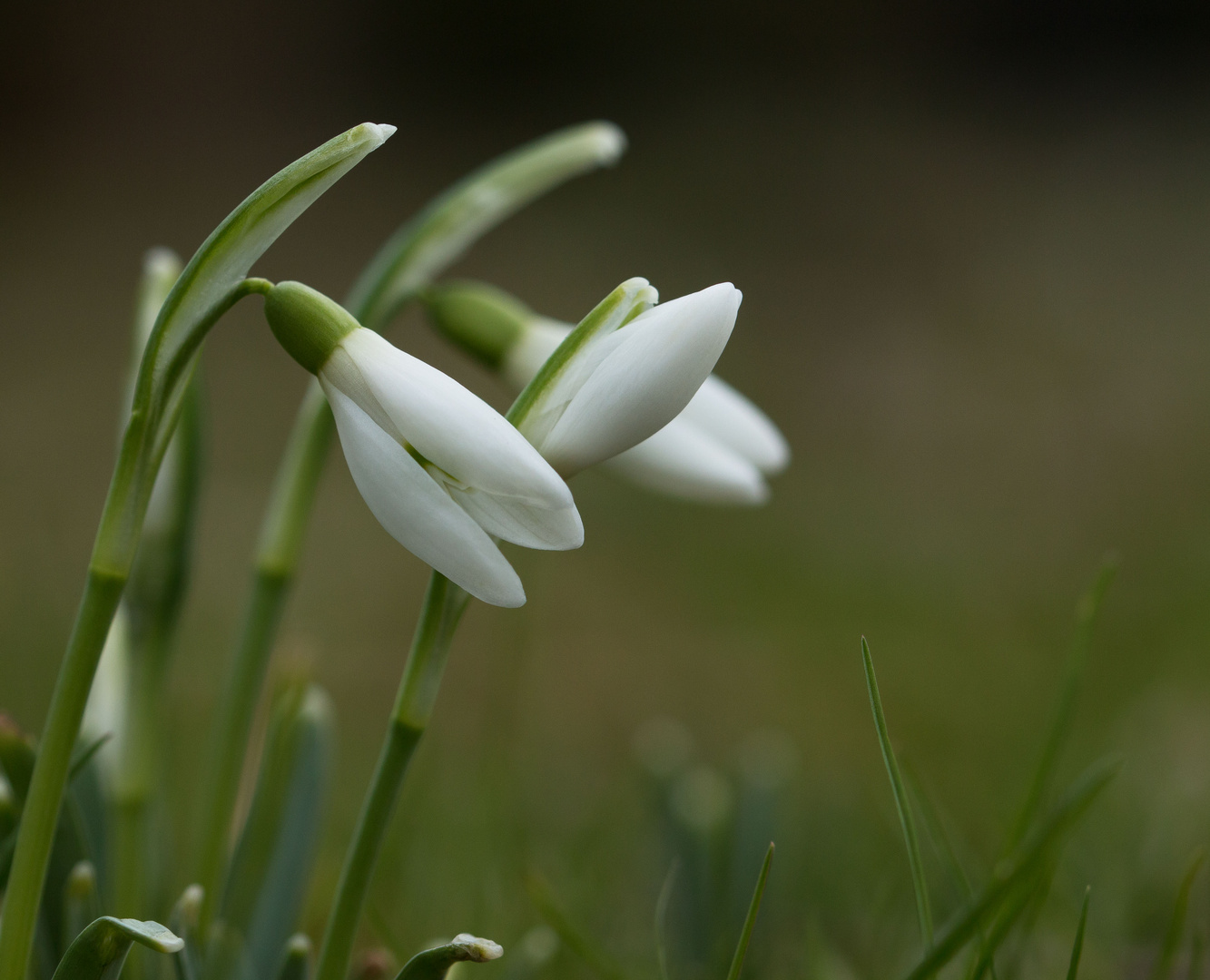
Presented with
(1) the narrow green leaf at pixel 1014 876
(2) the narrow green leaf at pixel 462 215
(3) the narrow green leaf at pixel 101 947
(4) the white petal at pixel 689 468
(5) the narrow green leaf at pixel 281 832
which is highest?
(2) the narrow green leaf at pixel 462 215

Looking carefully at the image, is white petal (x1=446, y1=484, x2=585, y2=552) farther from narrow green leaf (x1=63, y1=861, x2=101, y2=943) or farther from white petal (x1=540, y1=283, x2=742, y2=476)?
narrow green leaf (x1=63, y1=861, x2=101, y2=943)

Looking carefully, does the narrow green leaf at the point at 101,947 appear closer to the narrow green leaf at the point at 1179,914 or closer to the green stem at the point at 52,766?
the green stem at the point at 52,766

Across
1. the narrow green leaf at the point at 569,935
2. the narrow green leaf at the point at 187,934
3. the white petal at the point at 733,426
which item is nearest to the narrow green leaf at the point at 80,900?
the narrow green leaf at the point at 187,934

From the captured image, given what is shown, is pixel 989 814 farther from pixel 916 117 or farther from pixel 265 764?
pixel 916 117

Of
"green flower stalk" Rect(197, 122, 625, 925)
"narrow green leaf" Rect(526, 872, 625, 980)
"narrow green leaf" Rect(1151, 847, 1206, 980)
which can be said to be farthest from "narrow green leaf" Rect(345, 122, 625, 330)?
"narrow green leaf" Rect(1151, 847, 1206, 980)

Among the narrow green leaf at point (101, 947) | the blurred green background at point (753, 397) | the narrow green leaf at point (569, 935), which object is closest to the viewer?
the narrow green leaf at point (101, 947)

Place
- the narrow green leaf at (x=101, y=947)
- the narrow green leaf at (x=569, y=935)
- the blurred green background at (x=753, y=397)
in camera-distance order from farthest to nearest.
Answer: the blurred green background at (x=753, y=397), the narrow green leaf at (x=569, y=935), the narrow green leaf at (x=101, y=947)

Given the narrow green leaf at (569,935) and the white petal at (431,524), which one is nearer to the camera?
the white petal at (431,524)
